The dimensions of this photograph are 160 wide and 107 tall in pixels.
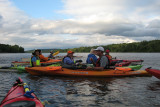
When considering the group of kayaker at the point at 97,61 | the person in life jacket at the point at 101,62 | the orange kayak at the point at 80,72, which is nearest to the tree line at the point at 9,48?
the orange kayak at the point at 80,72

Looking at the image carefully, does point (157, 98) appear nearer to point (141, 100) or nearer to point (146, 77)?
point (141, 100)

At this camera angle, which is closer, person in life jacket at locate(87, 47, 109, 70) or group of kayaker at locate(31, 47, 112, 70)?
person in life jacket at locate(87, 47, 109, 70)

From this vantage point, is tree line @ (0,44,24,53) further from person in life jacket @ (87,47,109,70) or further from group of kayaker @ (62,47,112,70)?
person in life jacket @ (87,47,109,70)

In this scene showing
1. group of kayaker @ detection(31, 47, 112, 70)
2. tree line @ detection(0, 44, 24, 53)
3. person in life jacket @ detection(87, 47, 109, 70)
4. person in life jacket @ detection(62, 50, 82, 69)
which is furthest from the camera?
tree line @ detection(0, 44, 24, 53)

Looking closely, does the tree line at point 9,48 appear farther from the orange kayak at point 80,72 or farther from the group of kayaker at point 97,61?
the group of kayaker at point 97,61

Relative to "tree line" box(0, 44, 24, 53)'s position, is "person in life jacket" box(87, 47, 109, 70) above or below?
below

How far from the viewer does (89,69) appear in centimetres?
1040

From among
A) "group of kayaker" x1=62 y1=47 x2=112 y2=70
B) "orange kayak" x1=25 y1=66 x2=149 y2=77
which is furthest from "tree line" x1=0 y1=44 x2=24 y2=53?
"group of kayaker" x1=62 y1=47 x2=112 y2=70

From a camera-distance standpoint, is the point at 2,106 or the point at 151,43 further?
the point at 151,43

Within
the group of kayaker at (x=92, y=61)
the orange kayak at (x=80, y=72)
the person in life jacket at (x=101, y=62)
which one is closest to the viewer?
the person in life jacket at (x=101, y=62)

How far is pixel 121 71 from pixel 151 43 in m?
106

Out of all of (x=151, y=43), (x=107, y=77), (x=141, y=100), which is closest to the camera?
(x=141, y=100)

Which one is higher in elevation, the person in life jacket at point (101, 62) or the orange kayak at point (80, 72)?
the person in life jacket at point (101, 62)

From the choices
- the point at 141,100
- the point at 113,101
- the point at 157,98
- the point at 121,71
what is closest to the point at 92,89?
the point at 113,101
